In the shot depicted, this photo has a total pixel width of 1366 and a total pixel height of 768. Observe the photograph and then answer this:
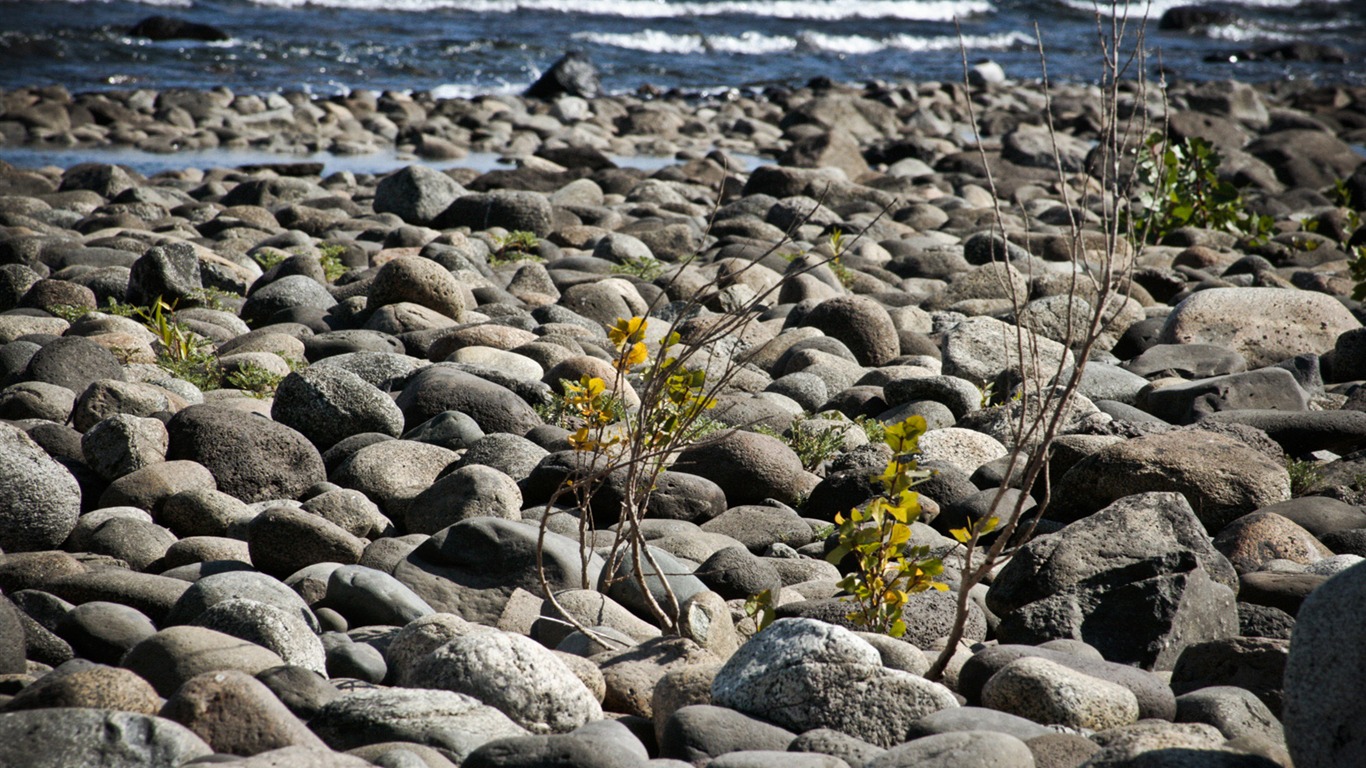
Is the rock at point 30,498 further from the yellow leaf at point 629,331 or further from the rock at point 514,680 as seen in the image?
the yellow leaf at point 629,331

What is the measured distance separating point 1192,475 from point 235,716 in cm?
338

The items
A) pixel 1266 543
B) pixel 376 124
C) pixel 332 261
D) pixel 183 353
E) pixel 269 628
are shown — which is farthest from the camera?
pixel 376 124

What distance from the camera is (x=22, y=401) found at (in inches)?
183

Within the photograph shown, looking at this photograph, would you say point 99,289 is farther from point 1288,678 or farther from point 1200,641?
point 1288,678

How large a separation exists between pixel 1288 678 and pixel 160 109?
1686 centimetres

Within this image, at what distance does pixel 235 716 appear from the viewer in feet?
7.76

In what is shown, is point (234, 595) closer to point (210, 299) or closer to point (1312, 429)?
point (210, 299)

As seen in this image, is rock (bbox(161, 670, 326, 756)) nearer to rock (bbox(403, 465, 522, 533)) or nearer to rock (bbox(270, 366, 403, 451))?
rock (bbox(403, 465, 522, 533))

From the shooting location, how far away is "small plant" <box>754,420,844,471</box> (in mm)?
4988

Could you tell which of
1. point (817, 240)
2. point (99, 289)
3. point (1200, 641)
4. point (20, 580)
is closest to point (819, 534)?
point (1200, 641)

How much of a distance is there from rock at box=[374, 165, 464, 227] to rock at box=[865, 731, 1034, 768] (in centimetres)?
809

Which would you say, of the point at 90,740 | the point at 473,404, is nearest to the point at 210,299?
the point at 473,404

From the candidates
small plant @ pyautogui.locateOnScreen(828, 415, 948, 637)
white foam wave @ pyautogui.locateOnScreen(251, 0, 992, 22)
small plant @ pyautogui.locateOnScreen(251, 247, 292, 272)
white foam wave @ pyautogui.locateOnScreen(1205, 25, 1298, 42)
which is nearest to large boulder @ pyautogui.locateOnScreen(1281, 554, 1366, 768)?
small plant @ pyautogui.locateOnScreen(828, 415, 948, 637)

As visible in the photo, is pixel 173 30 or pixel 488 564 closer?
pixel 488 564
